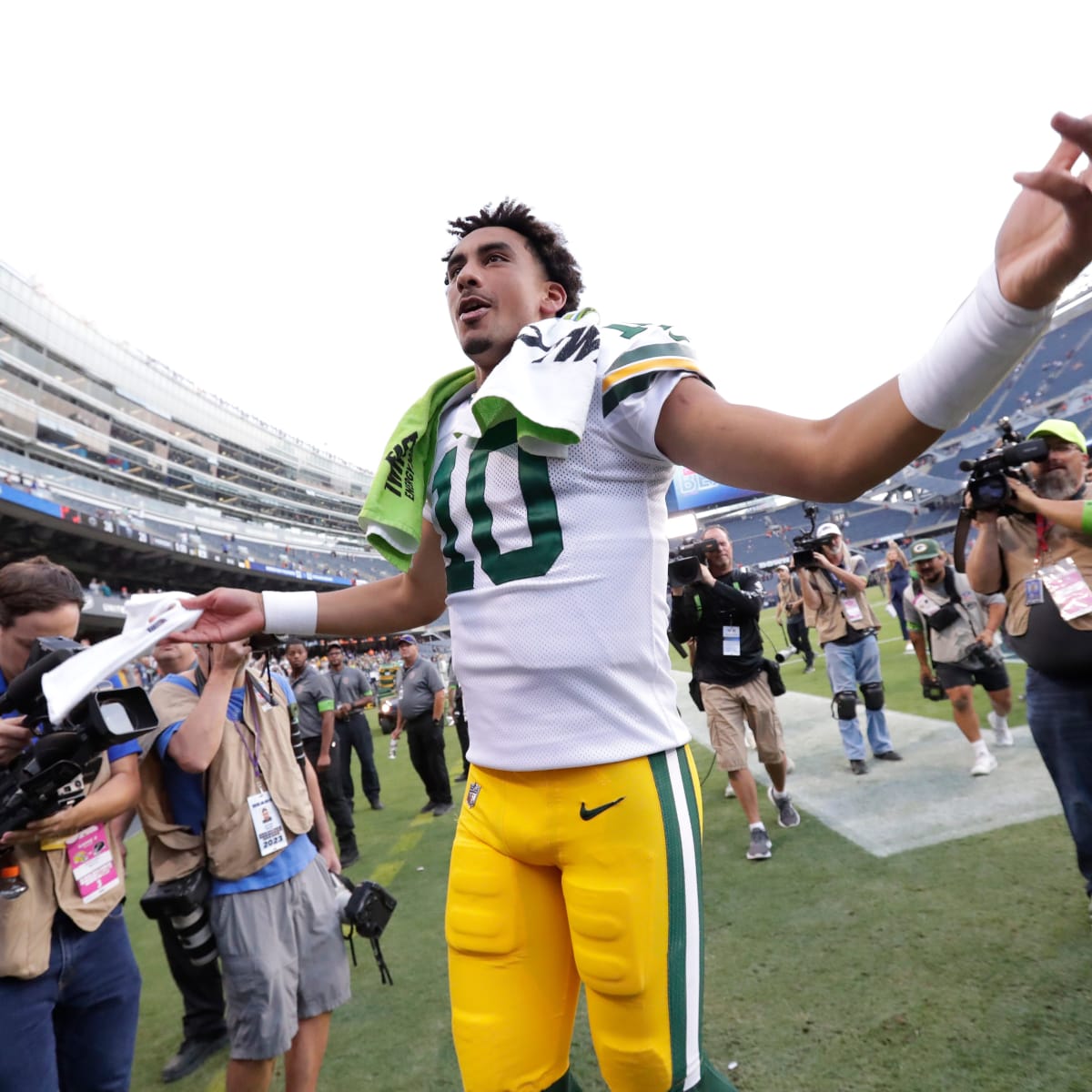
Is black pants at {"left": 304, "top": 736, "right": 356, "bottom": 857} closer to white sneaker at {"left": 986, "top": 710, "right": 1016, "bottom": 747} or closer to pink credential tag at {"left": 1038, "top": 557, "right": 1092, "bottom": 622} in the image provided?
white sneaker at {"left": 986, "top": 710, "right": 1016, "bottom": 747}

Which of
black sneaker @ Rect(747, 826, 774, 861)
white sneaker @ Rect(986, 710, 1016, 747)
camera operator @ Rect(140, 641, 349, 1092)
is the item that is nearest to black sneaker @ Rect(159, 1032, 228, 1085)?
camera operator @ Rect(140, 641, 349, 1092)

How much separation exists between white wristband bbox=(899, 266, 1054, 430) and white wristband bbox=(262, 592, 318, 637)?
1372 millimetres

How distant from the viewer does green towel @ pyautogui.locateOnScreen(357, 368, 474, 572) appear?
1.62 metres

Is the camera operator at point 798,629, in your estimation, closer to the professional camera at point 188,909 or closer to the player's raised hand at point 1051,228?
the professional camera at point 188,909

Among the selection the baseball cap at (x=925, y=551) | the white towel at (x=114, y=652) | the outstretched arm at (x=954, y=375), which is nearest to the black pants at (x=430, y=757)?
the baseball cap at (x=925, y=551)

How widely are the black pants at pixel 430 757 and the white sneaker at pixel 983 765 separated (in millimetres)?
4958

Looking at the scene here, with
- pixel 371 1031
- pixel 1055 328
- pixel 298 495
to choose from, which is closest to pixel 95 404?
pixel 298 495

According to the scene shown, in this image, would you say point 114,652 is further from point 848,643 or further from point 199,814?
point 848,643

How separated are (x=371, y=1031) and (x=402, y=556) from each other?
2774mm

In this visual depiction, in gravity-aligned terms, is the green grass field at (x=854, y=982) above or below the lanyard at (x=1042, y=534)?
below

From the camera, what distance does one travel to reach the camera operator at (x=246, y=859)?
2482mm

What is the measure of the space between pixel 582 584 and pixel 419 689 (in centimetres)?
718

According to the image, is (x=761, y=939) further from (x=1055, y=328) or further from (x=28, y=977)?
(x=1055, y=328)

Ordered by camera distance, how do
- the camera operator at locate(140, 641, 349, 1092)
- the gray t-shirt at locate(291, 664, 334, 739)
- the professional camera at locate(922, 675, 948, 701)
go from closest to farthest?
the camera operator at locate(140, 641, 349, 1092)
the professional camera at locate(922, 675, 948, 701)
the gray t-shirt at locate(291, 664, 334, 739)
